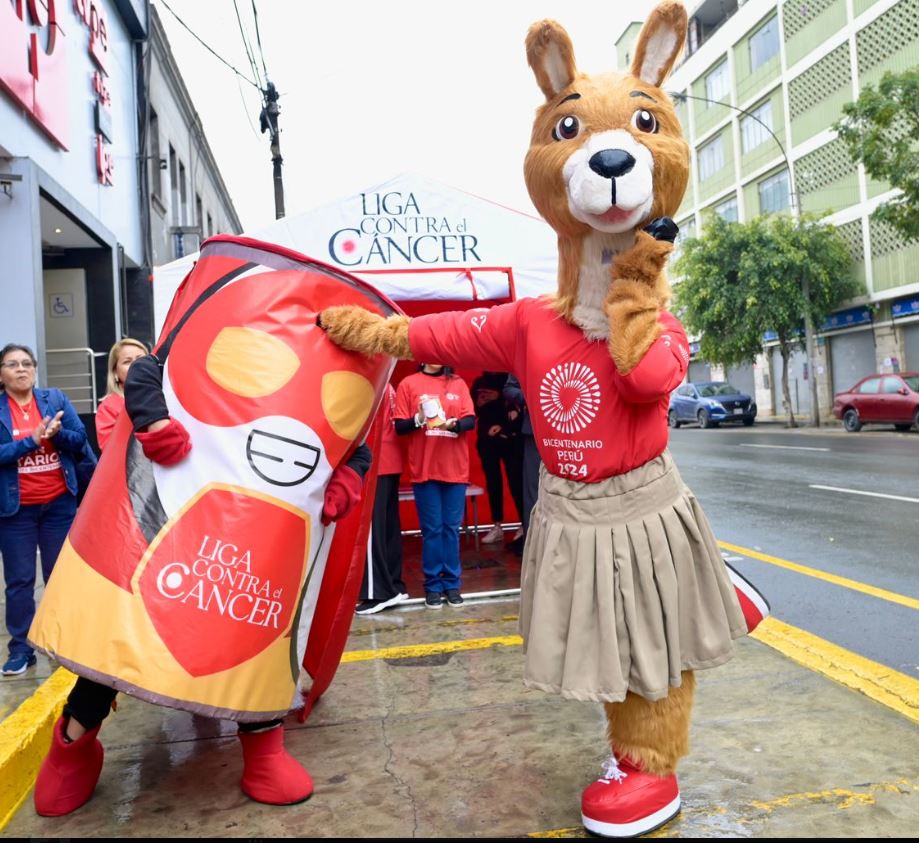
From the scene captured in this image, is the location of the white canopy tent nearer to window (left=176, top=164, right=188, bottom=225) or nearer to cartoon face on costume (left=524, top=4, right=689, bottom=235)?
cartoon face on costume (left=524, top=4, right=689, bottom=235)

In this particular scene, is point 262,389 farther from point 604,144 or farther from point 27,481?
point 27,481

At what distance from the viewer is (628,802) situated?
2570mm

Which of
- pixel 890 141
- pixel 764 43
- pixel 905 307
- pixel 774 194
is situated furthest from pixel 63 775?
pixel 764 43

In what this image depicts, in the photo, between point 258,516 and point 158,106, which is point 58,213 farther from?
point 258,516

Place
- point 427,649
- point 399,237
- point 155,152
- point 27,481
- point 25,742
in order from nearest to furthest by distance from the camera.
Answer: point 25,742 → point 27,481 → point 427,649 → point 399,237 → point 155,152

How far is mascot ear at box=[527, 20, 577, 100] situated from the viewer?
2738 mm

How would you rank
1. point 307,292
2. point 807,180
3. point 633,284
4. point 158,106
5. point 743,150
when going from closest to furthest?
point 633,284 → point 307,292 → point 158,106 → point 807,180 → point 743,150

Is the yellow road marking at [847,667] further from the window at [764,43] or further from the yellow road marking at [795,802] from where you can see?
the window at [764,43]

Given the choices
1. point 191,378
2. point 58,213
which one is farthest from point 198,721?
point 58,213

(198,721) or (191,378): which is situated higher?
(191,378)

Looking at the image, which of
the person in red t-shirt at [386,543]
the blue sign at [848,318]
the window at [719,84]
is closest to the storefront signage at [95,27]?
the person in red t-shirt at [386,543]

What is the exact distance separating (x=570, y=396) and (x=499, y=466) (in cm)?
468

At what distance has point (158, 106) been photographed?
16.0 metres

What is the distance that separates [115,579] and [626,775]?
1.67 metres
